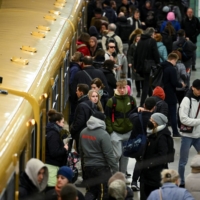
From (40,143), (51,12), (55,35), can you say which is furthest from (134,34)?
(40,143)

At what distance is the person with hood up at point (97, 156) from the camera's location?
12656 millimetres

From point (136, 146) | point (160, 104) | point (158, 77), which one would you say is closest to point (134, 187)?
point (136, 146)

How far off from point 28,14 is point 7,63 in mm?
4291

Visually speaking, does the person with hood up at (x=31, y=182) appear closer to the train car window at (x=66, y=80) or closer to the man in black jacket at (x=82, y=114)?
the man in black jacket at (x=82, y=114)

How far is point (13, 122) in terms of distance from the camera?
32.9 feet

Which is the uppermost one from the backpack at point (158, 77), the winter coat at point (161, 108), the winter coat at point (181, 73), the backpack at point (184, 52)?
the winter coat at point (161, 108)

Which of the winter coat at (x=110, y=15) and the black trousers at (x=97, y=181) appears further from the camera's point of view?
the winter coat at (x=110, y=15)

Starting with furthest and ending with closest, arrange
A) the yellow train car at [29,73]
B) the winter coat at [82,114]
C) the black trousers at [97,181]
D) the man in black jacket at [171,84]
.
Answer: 1. the man in black jacket at [171,84]
2. the winter coat at [82,114]
3. the black trousers at [97,181]
4. the yellow train car at [29,73]

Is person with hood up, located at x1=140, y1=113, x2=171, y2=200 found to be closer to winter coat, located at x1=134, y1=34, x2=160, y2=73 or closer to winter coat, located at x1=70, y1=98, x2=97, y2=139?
winter coat, located at x1=70, y1=98, x2=97, y2=139

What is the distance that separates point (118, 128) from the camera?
14508 mm

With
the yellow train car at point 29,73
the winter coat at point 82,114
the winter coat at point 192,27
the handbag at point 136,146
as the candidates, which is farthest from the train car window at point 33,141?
the winter coat at point 192,27

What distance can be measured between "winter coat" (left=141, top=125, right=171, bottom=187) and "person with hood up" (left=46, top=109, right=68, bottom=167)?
45.6 inches

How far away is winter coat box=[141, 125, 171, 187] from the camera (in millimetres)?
12609

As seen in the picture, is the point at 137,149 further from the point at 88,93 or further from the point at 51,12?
the point at 51,12
